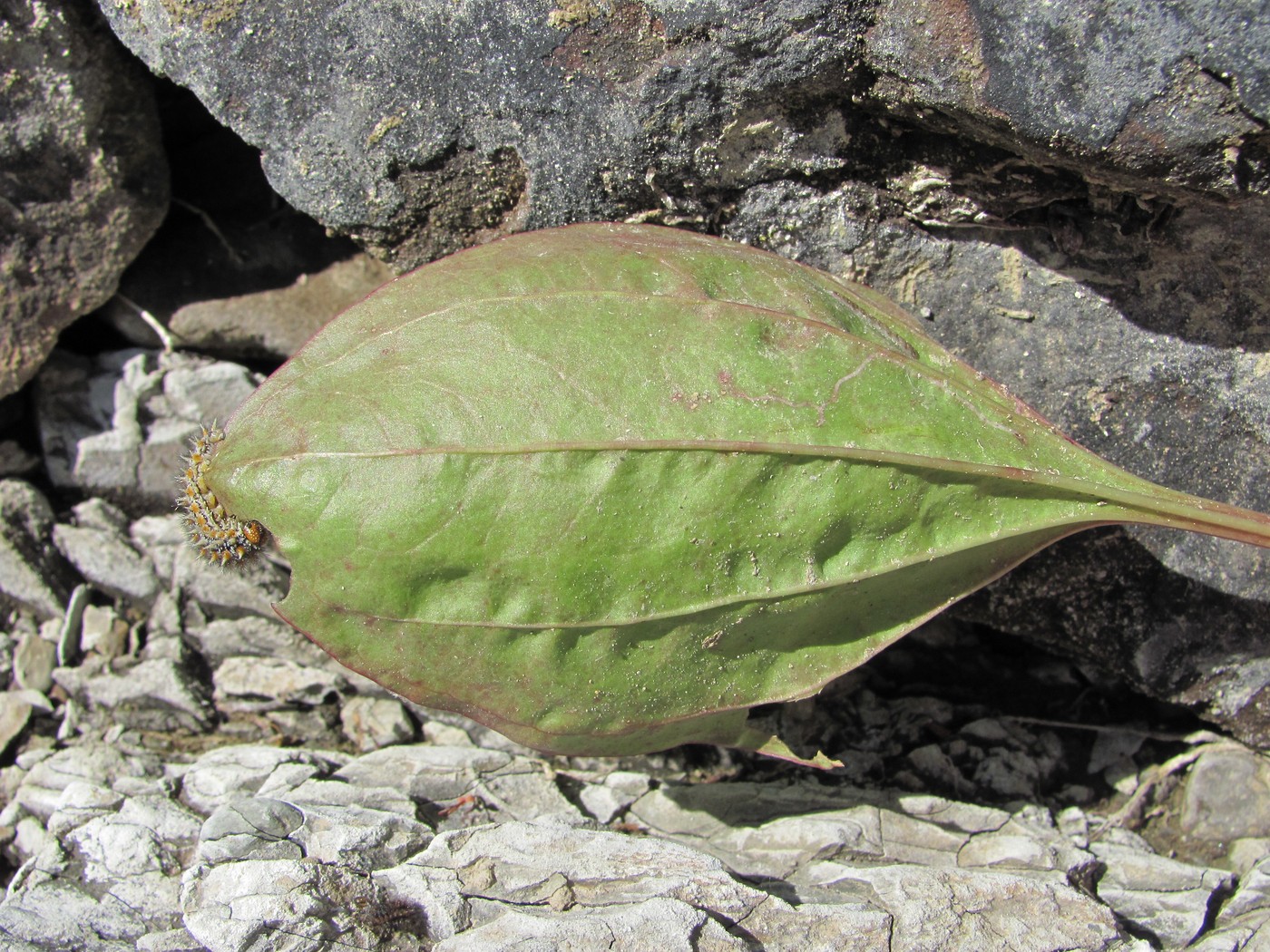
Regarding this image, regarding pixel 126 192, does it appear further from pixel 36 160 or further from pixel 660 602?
pixel 660 602

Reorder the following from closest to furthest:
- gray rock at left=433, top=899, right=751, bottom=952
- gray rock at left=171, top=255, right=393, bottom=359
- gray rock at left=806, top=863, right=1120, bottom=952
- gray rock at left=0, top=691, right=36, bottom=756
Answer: gray rock at left=433, top=899, right=751, bottom=952, gray rock at left=806, top=863, right=1120, bottom=952, gray rock at left=0, top=691, right=36, bottom=756, gray rock at left=171, top=255, right=393, bottom=359

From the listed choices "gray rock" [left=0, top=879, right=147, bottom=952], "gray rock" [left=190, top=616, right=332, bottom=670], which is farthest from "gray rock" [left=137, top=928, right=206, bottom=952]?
"gray rock" [left=190, top=616, right=332, bottom=670]

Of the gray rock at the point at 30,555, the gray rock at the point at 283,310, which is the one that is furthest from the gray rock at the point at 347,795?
the gray rock at the point at 283,310

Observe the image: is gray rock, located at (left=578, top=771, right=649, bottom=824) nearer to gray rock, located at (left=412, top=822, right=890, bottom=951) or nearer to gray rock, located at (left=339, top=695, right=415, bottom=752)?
gray rock, located at (left=412, top=822, right=890, bottom=951)

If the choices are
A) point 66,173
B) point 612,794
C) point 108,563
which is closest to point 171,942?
point 612,794

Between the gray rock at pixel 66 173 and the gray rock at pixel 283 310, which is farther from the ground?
the gray rock at pixel 66 173

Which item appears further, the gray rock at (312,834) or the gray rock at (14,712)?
the gray rock at (14,712)

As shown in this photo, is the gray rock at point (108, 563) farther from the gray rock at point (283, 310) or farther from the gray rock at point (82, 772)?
the gray rock at point (283, 310)
